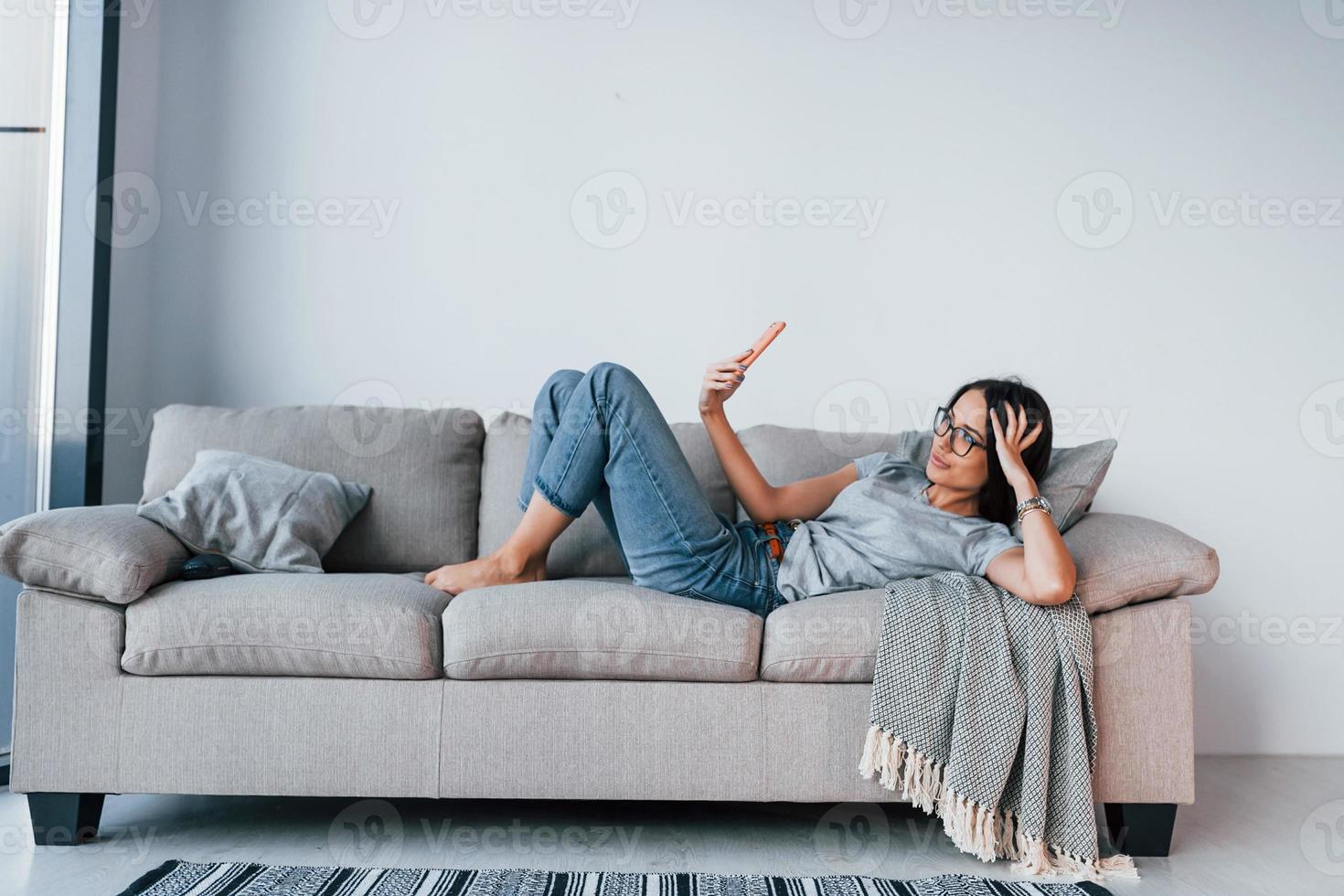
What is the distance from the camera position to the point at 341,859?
181cm

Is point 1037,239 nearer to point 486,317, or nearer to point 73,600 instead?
point 486,317

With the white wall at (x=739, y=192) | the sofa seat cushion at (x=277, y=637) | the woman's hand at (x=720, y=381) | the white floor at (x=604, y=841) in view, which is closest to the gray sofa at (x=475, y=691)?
the sofa seat cushion at (x=277, y=637)

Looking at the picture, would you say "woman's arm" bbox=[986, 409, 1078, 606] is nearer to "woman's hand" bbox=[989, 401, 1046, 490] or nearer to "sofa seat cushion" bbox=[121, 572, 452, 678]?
"woman's hand" bbox=[989, 401, 1046, 490]

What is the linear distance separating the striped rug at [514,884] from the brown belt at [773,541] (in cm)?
67

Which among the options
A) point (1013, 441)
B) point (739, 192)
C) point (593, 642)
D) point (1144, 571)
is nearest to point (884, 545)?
point (1013, 441)

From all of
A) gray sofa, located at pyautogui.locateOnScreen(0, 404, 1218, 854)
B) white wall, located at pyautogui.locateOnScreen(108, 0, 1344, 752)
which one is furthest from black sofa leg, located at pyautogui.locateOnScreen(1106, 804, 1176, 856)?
white wall, located at pyautogui.locateOnScreen(108, 0, 1344, 752)

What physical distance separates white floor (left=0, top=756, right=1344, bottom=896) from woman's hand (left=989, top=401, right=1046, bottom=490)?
740 millimetres

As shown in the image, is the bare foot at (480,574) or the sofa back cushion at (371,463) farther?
the sofa back cushion at (371,463)

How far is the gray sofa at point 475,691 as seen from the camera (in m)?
1.87

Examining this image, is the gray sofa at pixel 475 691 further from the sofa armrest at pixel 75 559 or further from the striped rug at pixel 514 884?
the striped rug at pixel 514 884

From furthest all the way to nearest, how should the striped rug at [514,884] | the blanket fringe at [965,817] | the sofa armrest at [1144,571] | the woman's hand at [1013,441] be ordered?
the woman's hand at [1013,441], the sofa armrest at [1144,571], the blanket fringe at [965,817], the striped rug at [514,884]

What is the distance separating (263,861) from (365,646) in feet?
1.33

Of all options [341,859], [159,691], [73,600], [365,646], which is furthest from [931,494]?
[73,600]

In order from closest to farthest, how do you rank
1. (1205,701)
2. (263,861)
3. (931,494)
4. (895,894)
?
(895,894), (263,861), (931,494), (1205,701)
